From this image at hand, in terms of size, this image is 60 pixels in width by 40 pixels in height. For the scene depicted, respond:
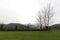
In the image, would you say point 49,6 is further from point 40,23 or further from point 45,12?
point 40,23

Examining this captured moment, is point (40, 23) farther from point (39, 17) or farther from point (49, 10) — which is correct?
point (49, 10)

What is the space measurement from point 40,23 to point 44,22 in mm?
2589

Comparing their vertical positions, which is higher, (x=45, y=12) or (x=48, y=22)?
(x=45, y=12)

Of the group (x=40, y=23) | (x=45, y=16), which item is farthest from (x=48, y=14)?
(x=40, y=23)

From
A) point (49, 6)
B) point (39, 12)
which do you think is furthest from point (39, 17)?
point (49, 6)

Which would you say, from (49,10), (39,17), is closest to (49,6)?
(49,10)

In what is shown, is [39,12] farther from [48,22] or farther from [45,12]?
[48,22]

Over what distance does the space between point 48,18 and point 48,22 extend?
1.48m

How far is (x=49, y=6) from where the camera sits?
1731 inches

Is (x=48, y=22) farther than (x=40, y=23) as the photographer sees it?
No

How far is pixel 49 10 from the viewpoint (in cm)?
4428

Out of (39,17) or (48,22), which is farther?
(39,17)

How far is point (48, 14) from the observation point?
1726 inches

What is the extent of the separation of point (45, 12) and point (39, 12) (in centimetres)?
190
